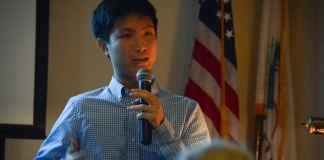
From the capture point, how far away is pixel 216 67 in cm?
322

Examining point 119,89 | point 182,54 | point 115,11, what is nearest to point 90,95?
point 119,89

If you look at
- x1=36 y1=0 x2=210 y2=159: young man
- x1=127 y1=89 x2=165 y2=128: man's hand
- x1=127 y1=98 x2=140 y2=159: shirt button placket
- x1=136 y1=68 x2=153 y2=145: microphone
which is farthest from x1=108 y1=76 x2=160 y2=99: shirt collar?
x1=127 y1=89 x2=165 y2=128: man's hand

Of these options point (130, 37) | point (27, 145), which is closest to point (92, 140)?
point (130, 37)

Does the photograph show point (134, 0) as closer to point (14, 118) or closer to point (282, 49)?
point (14, 118)

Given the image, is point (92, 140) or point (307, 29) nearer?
point (92, 140)

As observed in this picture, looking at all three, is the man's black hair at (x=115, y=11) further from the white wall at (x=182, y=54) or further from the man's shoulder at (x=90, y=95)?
the white wall at (x=182, y=54)

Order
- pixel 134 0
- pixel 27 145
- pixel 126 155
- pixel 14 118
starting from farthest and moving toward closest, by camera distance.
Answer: pixel 27 145
pixel 14 118
pixel 134 0
pixel 126 155

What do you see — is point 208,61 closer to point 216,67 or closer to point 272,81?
point 216,67

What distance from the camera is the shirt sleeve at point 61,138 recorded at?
1.72 meters

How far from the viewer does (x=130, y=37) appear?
70.9 inches

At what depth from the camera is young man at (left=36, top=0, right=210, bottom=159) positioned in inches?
67.4

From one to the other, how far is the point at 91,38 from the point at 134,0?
56.2 inches

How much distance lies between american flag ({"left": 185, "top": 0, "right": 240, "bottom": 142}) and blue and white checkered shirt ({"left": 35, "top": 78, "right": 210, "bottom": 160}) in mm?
1331

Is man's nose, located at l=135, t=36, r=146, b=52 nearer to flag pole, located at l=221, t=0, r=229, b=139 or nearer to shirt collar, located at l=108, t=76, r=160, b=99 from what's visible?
shirt collar, located at l=108, t=76, r=160, b=99
